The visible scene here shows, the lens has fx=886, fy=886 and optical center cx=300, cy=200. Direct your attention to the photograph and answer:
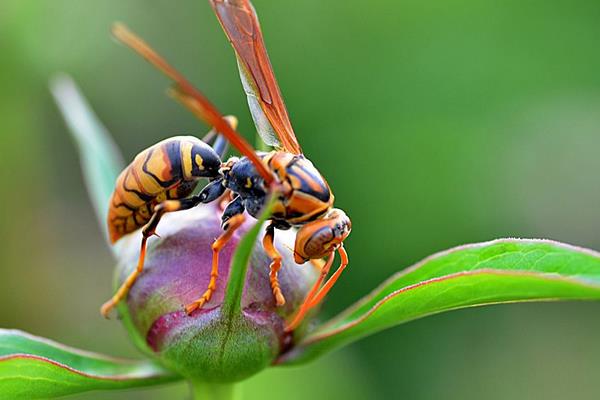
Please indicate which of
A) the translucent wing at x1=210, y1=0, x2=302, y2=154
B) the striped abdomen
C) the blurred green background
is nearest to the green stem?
the striped abdomen

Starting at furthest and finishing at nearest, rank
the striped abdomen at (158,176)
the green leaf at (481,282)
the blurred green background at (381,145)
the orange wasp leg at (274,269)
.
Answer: the blurred green background at (381,145) < the striped abdomen at (158,176) < the orange wasp leg at (274,269) < the green leaf at (481,282)

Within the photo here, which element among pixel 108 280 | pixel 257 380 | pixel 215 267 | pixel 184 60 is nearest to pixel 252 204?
pixel 215 267

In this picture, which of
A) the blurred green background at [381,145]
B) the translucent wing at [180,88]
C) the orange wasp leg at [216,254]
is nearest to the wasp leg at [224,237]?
the orange wasp leg at [216,254]

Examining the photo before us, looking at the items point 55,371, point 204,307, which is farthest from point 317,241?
point 55,371

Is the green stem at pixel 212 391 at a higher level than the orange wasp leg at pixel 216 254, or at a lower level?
lower

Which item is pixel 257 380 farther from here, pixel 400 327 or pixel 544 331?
pixel 544 331

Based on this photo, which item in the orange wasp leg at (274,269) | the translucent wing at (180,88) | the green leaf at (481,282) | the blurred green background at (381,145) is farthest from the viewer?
the blurred green background at (381,145)

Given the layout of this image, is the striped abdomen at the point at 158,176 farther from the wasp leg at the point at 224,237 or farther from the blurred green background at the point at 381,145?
the blurred green background at the point at 381,145

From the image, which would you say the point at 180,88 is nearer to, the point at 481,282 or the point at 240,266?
the point at 240,266
